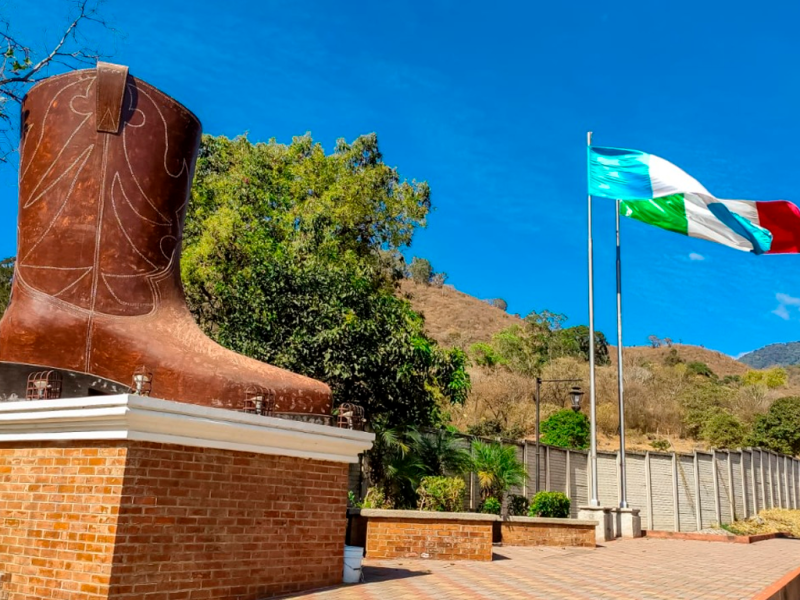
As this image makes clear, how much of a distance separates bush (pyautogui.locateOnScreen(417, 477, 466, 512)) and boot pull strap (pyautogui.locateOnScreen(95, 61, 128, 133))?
724 centimetres

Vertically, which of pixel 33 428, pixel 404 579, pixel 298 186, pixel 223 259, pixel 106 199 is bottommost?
pixel 404 579

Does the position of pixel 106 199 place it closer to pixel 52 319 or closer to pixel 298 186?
pixel 52 319

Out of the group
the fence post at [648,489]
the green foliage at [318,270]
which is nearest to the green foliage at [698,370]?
the fence post at [648,489]

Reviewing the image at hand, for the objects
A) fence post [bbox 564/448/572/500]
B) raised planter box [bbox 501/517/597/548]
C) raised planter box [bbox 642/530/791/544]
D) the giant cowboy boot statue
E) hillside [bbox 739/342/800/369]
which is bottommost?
raised planter box [bbox 642/530/791/544]

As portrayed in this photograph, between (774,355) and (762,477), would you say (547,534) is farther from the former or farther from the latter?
(774,355)

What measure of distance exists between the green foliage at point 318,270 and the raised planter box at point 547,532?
2.80m

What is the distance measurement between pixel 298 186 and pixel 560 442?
14903 mm

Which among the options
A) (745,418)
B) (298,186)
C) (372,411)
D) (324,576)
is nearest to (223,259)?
(298,186)

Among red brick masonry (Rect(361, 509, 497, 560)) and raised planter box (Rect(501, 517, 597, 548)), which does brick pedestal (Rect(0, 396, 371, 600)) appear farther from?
raised planter box (Rect(501, 517, 597, 548))

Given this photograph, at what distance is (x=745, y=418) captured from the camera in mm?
40969

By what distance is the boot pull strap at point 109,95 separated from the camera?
7480mm

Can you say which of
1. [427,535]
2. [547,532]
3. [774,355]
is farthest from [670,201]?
[774,355]

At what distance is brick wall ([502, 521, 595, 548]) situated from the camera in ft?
43.8

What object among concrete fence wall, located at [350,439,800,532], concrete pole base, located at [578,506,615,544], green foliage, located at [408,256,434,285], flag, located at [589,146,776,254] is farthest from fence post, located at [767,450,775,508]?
green foliage, located at [408,256,434,285]
